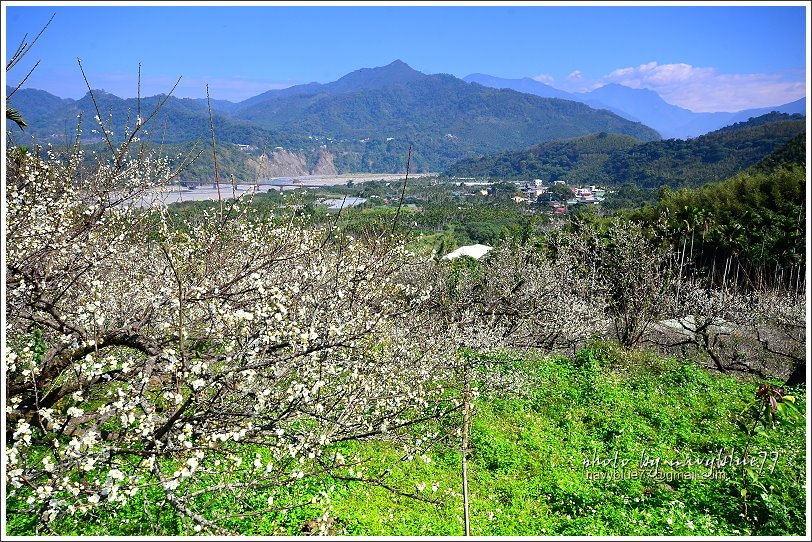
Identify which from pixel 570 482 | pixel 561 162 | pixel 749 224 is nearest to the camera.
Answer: pixel 570 482

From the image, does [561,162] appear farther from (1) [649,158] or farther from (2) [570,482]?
(2) [570,482]

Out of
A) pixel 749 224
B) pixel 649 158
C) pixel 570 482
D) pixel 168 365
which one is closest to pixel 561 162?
pixel 649 158

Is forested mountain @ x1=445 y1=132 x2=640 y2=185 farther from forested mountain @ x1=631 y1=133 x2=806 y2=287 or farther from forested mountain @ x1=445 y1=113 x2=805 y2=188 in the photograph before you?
forested mountain @ x1=631 y1=133 x2=806 y2=287

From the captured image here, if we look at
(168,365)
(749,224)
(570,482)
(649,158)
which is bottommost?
(570,482)

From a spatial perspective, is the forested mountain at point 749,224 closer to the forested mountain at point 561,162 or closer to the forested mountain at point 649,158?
the forested mountain at point 649,158

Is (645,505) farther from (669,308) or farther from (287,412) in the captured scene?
(669,308)

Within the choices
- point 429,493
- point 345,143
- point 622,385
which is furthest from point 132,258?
point 345,143

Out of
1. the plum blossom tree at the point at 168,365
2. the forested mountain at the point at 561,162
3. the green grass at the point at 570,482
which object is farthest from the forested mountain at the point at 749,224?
the forested mountain at the point at 561,162
